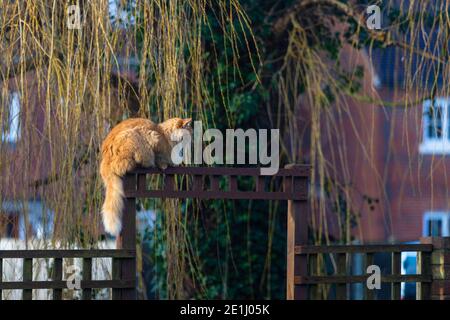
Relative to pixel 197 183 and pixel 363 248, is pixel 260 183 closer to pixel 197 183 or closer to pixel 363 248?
pixel 197 183

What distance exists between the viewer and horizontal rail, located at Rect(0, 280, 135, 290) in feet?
20.7

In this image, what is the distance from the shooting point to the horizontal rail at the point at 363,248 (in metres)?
6.69

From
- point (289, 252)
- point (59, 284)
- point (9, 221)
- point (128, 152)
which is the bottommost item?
point (59, 284)

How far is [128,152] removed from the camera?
6.70m

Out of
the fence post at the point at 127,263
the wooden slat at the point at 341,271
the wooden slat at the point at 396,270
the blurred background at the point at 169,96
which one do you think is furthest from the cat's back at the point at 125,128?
the wooden slat at the point at 396,270

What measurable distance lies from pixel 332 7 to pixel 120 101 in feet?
12.3

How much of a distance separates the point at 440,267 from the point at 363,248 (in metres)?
0.55

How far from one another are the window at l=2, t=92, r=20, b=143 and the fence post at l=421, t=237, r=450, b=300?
3.01 m

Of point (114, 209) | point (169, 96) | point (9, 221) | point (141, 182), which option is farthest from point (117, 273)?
point (169, 96)

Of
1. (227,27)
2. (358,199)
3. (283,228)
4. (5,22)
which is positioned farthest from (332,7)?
(358,199)

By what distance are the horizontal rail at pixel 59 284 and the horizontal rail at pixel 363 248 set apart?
1.19m

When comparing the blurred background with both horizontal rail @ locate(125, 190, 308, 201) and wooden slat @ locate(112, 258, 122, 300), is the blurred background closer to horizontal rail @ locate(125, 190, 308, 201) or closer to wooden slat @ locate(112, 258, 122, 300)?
horizontal rail @ locate(125, 190, 308, 201)

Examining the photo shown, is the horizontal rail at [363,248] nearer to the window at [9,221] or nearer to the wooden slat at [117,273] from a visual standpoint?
the wooden slat at [117,273]
